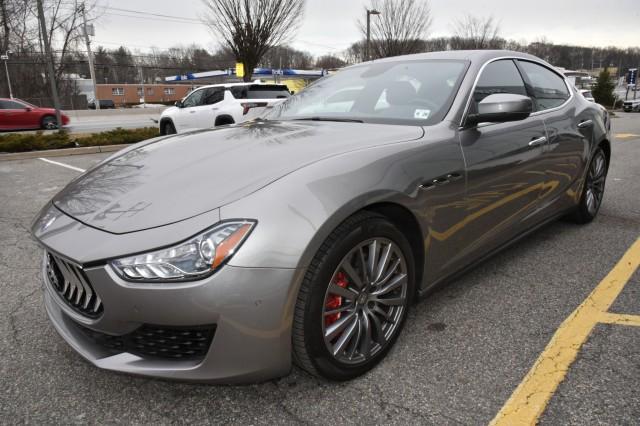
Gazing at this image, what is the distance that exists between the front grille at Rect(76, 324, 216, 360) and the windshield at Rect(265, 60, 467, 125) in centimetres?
154

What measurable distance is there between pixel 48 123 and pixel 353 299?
2022 centimetres

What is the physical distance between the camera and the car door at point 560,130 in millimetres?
3230

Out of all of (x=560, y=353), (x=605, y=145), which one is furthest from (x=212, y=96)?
(x=560, y=353)

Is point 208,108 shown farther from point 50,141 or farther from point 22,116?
point 22,116

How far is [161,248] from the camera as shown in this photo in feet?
5.24

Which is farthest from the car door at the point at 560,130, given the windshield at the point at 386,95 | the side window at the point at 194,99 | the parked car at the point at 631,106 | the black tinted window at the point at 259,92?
the parked car at the point at 631,106

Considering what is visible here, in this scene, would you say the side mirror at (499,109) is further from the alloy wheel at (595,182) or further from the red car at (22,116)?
the red car at (22,116)

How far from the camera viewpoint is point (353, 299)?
196 cm

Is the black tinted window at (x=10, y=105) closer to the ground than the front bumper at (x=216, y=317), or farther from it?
farther from it

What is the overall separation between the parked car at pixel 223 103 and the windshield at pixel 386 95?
24.1 ft

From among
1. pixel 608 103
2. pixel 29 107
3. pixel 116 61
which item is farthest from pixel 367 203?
pixel 116 61

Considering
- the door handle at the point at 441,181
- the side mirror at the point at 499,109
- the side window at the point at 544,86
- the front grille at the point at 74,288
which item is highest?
the side window at the point at 544,86

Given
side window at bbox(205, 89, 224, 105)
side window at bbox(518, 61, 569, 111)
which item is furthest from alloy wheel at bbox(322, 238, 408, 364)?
side window at bbox(205, 89, 224, 105)

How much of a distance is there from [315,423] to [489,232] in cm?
152
